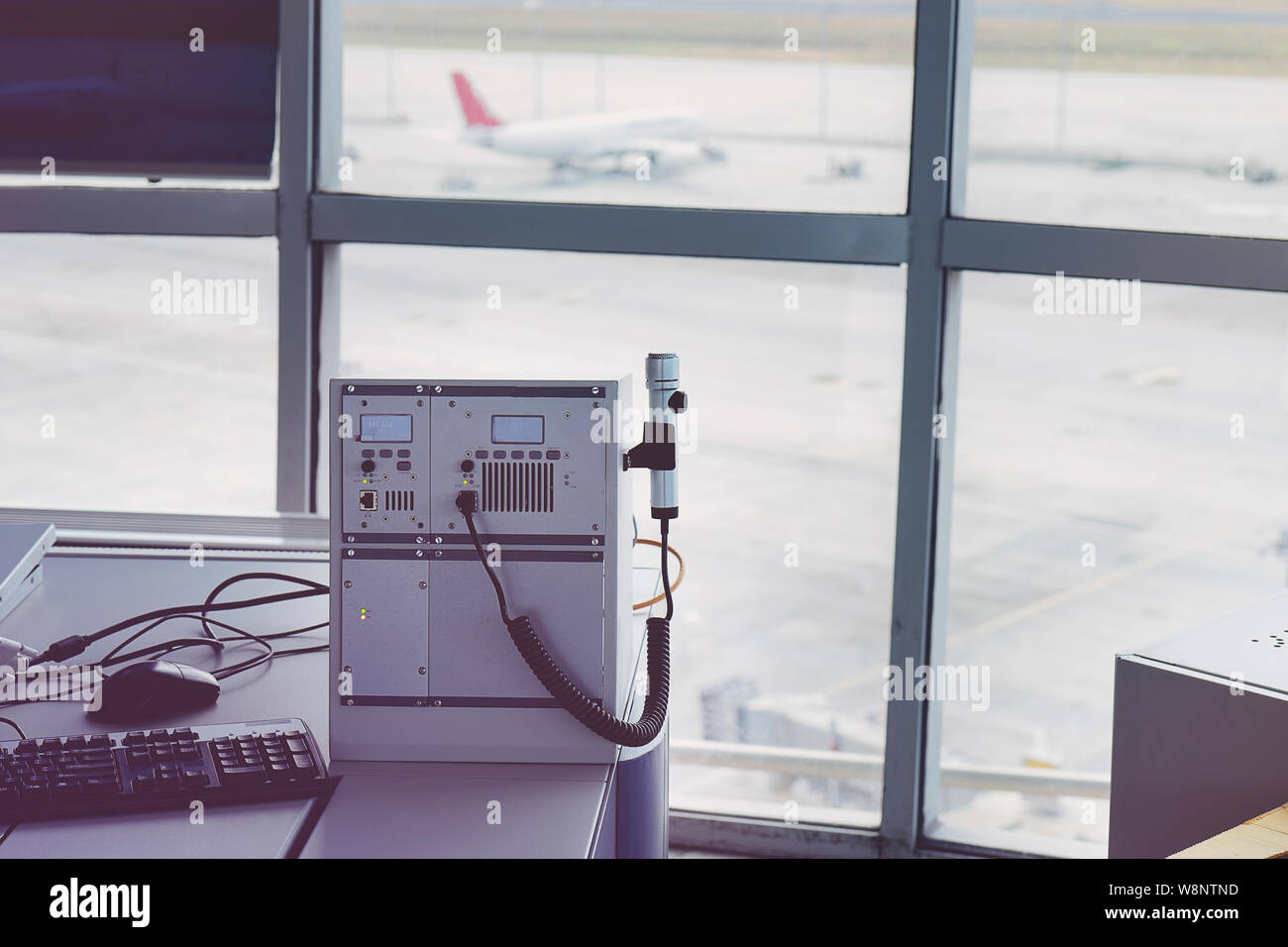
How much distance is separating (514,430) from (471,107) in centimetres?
164

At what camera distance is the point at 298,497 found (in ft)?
9.12

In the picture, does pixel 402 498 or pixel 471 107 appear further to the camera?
pixel 471 107

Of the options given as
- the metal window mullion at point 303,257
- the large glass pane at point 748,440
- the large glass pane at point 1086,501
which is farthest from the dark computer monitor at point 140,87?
the large glass pane at point 1086,501

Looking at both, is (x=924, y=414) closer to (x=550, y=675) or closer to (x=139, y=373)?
(x=550, y=675)

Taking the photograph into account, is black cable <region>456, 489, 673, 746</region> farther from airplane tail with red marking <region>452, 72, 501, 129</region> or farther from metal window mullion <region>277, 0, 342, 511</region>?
airplane tail with red marking <region>452, 72, 501, 129</region>

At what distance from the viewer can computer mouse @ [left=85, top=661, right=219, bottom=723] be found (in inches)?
57.4

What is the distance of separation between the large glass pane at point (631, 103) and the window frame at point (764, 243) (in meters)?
0.08

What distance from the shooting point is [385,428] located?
1358mm

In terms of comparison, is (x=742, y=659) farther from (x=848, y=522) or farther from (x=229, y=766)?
(x=229, y=766)

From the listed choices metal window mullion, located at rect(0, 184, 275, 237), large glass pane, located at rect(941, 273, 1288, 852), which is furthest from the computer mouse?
large glass pane, located at rect(941, 273, 1288, 852)

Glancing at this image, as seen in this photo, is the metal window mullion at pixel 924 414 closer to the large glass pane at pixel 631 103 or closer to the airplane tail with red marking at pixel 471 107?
the large glass pane at pixel 631 103

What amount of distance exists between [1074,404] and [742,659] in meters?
1.01

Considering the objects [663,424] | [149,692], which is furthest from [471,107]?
[149,692]
